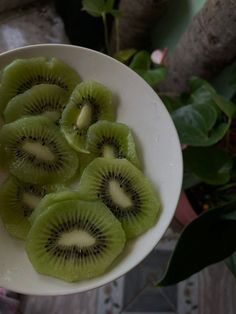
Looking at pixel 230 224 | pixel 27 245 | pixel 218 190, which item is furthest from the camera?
pixel 218 190

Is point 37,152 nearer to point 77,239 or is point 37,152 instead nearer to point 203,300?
point 77,239

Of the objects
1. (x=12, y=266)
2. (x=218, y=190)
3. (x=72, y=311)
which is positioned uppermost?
(x=12, y=266)

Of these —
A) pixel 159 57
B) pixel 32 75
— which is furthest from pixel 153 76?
pixel 32 75

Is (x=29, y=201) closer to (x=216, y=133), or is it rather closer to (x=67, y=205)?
(x=67, y=205)

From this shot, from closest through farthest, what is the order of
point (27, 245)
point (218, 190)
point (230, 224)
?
point (27, 245) → point (230, 224) → point (218, 190)

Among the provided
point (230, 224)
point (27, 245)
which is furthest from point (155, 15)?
point (27, 245)
